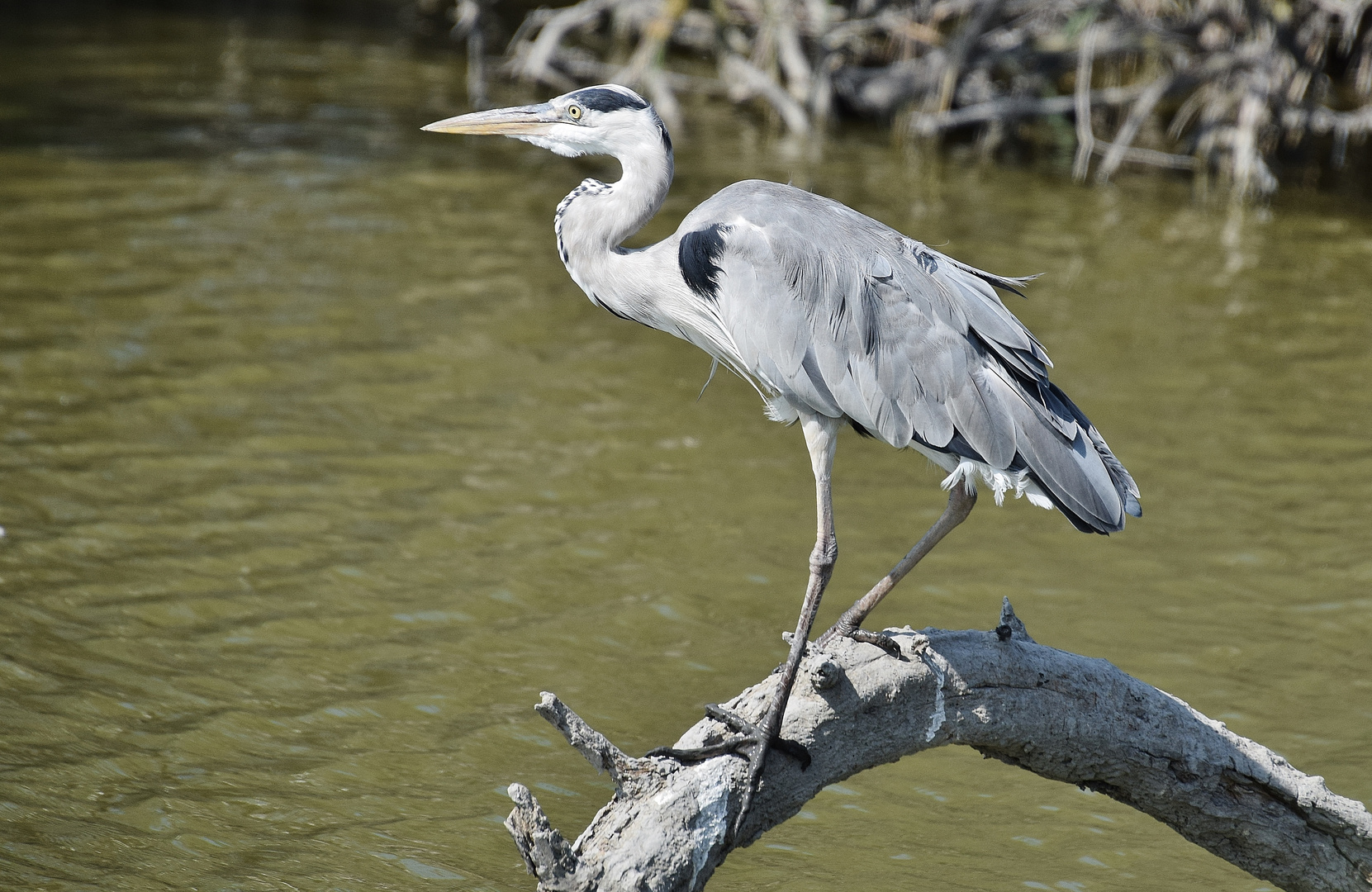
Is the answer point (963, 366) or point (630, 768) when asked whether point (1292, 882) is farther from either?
point (630, 768)

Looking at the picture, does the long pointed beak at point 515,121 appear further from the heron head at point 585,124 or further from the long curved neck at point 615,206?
the long curved neck at point 615,206

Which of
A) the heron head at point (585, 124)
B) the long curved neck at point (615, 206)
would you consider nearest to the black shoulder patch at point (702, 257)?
the long curved neck at point (615, 206)

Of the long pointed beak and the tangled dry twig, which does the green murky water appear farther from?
the long pointed beak

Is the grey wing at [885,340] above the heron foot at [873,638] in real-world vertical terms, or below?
above

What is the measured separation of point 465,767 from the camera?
5238 millimetres

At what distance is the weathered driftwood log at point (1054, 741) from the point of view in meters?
3.69

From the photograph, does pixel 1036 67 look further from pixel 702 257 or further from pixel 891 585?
pixel 891 585

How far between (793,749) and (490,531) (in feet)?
11.2

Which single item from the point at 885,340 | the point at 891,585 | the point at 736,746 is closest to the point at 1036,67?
the point at 885,340

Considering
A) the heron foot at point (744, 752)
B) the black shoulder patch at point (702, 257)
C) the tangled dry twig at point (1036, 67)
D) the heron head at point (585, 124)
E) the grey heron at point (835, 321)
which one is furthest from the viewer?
the tangled dry twig at point (1036, 67)

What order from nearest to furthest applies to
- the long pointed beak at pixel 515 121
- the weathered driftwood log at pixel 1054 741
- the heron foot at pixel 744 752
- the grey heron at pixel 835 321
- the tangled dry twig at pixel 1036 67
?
1. the heron foot at pixel 744 752
2. the weathered driftwood log at pixel 1054 741
3. the grey heron at pixel 835 321
4. the long pointed beak at pixel 515 121
5. the tangled dry twig at pixel 1036 67

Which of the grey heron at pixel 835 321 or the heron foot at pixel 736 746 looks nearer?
the heron foot at pixel 736 746

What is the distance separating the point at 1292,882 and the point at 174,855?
3526mm

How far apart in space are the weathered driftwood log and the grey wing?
61cm
